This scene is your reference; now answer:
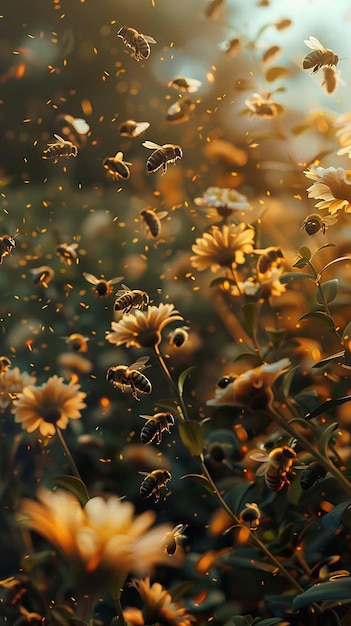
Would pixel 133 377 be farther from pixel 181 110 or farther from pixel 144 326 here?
pixel 181 110

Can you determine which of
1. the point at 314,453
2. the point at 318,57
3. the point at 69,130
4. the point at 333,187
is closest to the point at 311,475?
the point at 314,453

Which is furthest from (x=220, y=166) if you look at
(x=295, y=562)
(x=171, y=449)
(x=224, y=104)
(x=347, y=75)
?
(x=295, y=562)

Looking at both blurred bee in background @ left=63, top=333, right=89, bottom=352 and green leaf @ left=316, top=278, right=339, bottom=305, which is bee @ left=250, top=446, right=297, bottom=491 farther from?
blurred bee in background @ left=63, top=333, right=89, bottom=352

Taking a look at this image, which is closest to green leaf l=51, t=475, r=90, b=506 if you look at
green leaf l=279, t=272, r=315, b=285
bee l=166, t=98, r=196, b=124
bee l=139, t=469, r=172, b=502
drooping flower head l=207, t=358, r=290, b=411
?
bee l=139, t=469, r=172, b=502

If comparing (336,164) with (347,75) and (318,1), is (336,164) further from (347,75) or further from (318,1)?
(318,1)

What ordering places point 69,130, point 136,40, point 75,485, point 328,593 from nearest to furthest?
point 328,593 → point 75,485 → point 136,40 → point 69,130

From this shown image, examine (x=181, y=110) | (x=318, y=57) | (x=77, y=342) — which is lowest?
(x=77, y=342)
